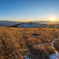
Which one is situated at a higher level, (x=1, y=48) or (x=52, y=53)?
(x=1, y=48)

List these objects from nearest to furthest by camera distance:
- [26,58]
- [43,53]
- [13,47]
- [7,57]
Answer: [7,57] < [26,58] < [43,53] < [13,47]

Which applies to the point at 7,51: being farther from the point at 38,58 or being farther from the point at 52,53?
the point at 52,53

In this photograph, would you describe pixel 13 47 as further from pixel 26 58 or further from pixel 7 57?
pixel 26 58

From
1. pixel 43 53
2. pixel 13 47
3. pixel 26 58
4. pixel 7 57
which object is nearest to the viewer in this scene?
pixel 7 57

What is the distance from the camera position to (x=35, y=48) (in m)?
3.80

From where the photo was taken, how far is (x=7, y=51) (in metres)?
3.22

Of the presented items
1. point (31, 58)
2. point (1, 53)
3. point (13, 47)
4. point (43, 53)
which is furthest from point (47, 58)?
point (1, 53)

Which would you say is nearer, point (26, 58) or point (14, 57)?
point (14, 57)

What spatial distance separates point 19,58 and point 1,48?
4.05 feet

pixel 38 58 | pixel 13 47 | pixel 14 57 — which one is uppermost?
pixel 13 47

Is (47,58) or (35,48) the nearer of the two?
(47,58)

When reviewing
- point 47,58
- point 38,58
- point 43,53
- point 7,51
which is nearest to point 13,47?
point 7,51

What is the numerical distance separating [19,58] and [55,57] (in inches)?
79.1

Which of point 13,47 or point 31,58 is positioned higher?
point 13,47
